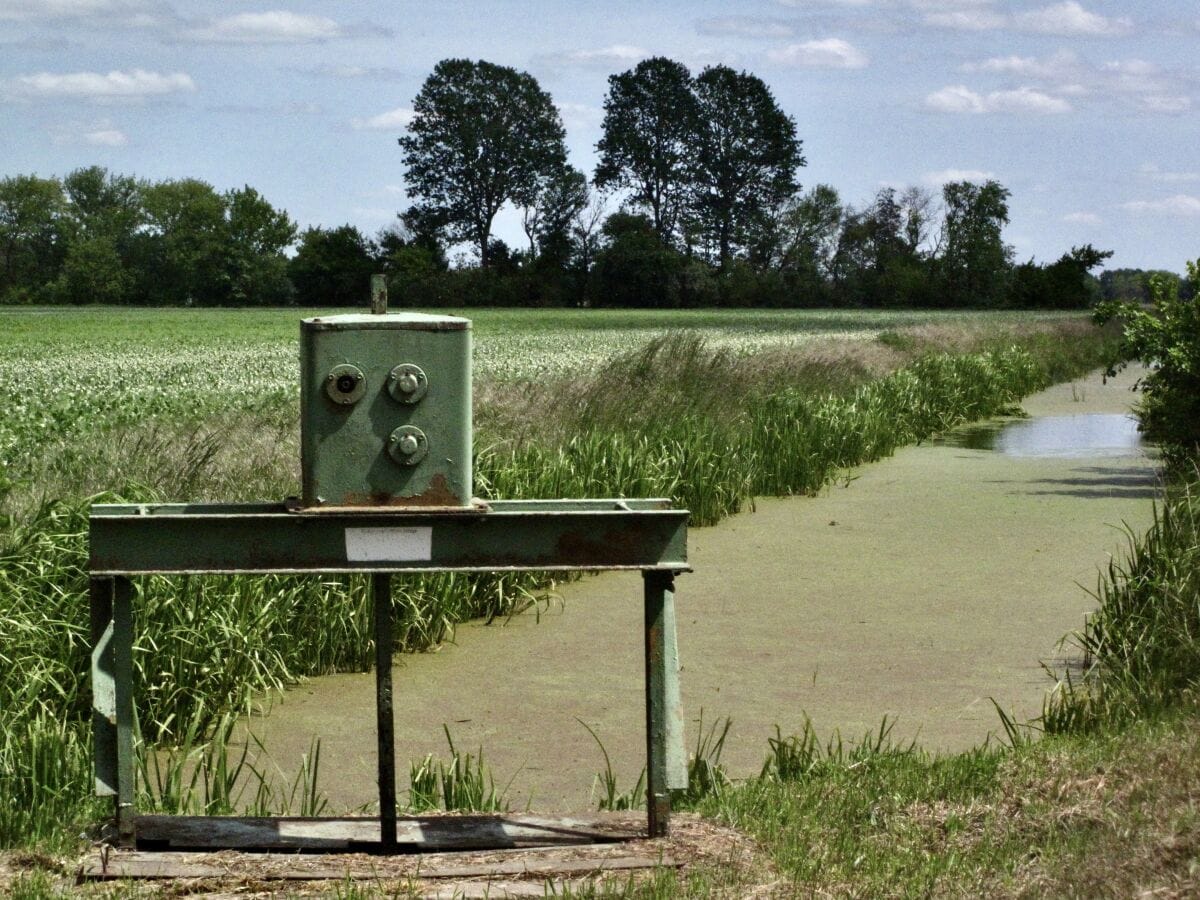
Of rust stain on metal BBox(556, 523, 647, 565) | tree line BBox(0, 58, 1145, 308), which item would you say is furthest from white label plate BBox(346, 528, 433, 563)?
tree line BBox(0, 58, 1145, 308)

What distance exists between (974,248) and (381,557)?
2519 inches

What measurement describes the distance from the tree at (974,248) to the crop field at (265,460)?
4307 centimetres

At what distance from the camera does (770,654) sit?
21.3 ft

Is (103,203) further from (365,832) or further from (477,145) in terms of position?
(365,832)

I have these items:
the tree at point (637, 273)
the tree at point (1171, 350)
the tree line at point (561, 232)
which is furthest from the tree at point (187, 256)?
the tree at point (1171, 350)

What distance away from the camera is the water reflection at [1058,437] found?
48.3ft

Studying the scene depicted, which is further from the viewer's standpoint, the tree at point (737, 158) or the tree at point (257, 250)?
the tree at point (737, 158)

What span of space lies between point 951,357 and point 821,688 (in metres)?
15.6

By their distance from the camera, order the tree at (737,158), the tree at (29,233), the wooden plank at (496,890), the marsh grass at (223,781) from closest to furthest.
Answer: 1. the wooden plank at (496,890)
2. the marsh grass at (223,781)
3. the tree at (29,233)
4. the tree at (737,158)

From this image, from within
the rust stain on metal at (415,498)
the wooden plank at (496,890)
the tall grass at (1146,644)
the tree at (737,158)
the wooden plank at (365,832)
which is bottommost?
the wooden plank at (365,832)

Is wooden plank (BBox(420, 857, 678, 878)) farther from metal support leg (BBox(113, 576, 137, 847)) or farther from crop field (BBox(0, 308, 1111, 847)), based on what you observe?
crop field (BBox(0, 308, 1111, 847))

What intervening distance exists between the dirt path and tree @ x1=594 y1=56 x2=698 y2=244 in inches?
2480

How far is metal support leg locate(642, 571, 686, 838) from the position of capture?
3.80 m

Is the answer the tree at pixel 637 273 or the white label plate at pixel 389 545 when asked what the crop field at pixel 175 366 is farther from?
the tree at pixel 637 273
